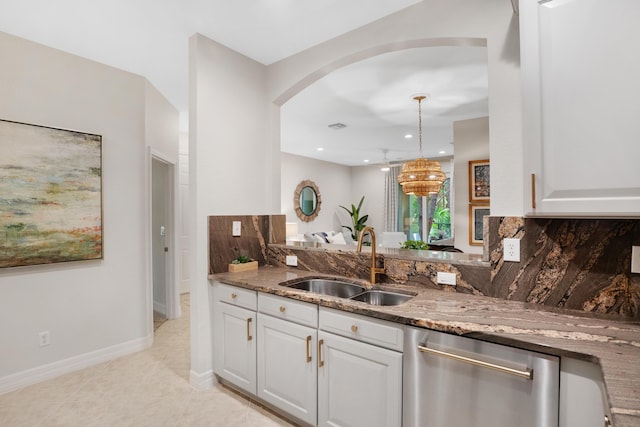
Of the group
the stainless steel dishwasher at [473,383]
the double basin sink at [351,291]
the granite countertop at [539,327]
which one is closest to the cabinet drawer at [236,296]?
the double basin sink at [351,291]

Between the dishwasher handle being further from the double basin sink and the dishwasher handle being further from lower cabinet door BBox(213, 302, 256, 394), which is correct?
lower cabinet door BBox(213, 302, 256, 394)

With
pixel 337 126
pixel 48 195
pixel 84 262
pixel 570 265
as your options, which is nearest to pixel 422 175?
pixel 337 126

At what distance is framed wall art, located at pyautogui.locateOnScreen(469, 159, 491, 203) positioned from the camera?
4551 mm

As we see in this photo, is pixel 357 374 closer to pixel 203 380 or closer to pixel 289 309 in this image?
pixel 289 309

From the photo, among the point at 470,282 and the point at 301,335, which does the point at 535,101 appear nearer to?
the point at 470,282

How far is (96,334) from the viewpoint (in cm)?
282

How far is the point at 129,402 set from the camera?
226cm

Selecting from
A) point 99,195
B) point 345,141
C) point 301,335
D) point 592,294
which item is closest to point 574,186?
point 592,294

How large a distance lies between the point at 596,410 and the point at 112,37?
3.40 m

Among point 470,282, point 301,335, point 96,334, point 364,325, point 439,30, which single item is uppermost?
point 439,30

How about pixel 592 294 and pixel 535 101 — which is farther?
pixel 592 294

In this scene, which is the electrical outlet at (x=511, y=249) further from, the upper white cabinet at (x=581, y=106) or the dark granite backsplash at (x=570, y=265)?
the upper white cabinet at (x=581, y=106)

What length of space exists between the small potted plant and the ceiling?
65.7 inches

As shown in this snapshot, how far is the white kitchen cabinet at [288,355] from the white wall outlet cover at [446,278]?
747mm
